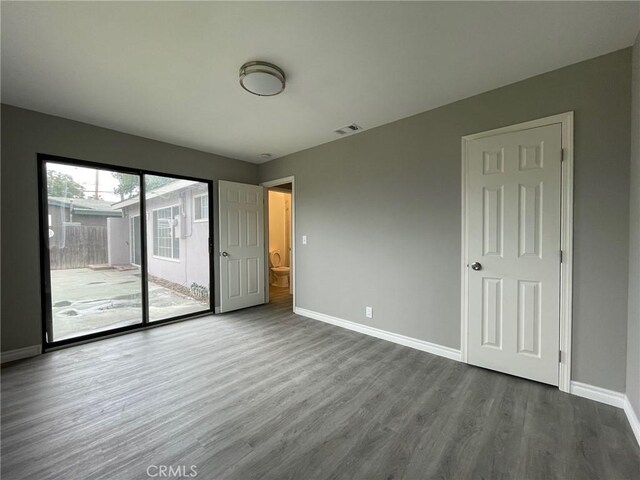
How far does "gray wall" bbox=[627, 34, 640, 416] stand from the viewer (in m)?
1.58

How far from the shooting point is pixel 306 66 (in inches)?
78.1

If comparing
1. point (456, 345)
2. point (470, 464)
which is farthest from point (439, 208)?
point (470, 464)

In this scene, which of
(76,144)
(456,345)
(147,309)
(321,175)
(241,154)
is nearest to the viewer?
(456,345)

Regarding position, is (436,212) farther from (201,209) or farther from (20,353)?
(20,353)

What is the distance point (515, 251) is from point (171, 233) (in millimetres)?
4281

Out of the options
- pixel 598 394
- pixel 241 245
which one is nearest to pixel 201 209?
pixel 241 245

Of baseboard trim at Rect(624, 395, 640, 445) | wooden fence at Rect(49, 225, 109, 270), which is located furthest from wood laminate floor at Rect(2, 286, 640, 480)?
wooden fence at Rect(49, 225, 109, 270)

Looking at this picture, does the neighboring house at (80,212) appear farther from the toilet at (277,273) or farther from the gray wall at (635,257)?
the gray wall at (635,257)

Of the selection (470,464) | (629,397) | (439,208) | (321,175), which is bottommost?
(470,464)

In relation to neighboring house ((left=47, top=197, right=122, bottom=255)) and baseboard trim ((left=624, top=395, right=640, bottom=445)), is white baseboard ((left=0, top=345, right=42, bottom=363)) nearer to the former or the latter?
neighboring house ((left=47, top=197, right=122, bottom=255))

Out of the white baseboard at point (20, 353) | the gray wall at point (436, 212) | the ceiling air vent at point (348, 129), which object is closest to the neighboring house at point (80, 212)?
the white baseboard at point (20, 353)

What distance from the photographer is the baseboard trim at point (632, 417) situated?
153 centimetres

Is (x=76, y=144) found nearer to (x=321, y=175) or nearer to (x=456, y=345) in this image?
(x=321, y=175)

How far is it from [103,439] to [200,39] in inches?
102
